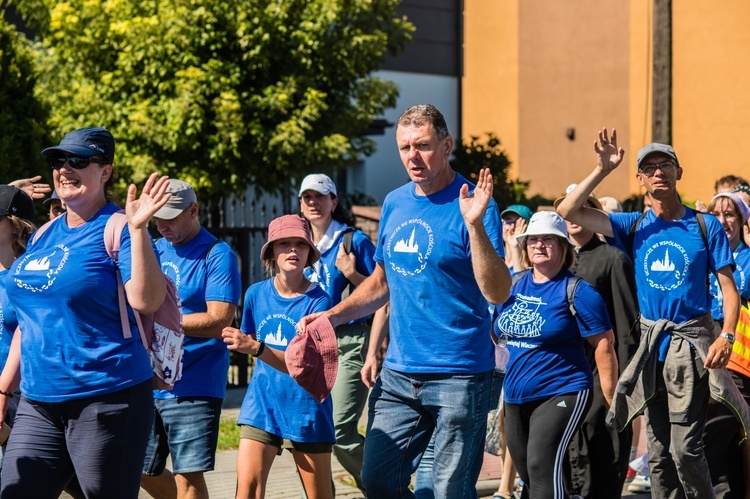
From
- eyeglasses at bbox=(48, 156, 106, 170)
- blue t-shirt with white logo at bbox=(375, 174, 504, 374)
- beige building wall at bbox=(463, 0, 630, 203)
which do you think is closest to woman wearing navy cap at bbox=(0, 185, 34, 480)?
eyeglasses at bbox=(48, 156, 106, 170)

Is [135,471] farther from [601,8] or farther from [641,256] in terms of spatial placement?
[601,8]

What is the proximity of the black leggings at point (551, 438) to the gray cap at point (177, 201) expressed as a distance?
2079mm

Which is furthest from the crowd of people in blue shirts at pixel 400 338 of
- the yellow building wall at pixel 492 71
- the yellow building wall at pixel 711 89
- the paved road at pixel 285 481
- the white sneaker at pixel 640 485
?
the yellow building wall at pixel 492 71

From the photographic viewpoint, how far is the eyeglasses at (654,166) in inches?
239

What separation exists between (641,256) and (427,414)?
1923 millimetres

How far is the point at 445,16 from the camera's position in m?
27.1

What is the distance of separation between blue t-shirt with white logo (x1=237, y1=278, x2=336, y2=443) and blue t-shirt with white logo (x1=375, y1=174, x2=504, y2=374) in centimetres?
86

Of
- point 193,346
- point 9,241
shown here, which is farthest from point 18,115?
point 193,346

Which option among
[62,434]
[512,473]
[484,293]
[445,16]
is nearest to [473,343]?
[484,293]

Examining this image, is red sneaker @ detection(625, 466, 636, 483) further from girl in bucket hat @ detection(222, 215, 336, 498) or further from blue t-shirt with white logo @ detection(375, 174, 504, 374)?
blue t-shirt with white logo @ detection(375, 174, 504, 374)

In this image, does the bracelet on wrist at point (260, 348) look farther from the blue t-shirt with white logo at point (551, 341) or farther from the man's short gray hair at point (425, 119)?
the blue t-shirt with white logo at point (551, 341)

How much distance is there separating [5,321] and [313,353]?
1.59 metres

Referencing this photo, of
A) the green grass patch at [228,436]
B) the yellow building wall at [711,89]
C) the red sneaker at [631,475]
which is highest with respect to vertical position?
the yellow building wall at [711,89]

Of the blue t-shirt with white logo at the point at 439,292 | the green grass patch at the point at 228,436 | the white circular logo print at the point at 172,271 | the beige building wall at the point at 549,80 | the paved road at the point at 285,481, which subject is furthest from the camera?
the beige building wall at the point at 549,80
